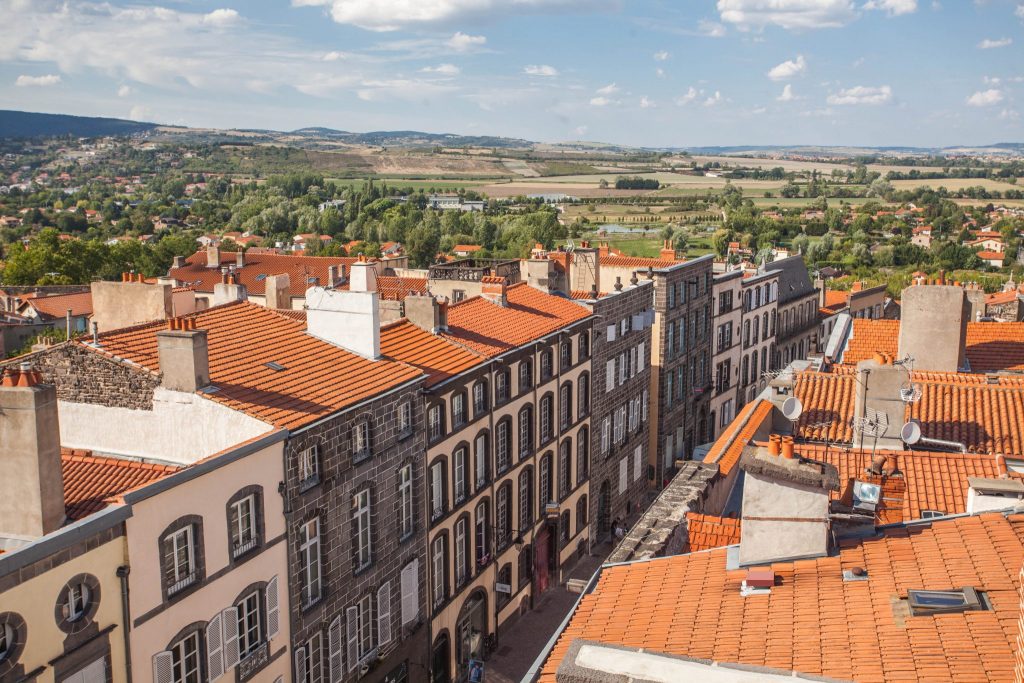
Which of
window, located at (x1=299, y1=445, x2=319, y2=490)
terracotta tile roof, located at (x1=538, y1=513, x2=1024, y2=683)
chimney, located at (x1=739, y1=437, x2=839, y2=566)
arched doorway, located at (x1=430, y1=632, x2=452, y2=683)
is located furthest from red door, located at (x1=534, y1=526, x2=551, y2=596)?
chimney, located at (x1=739, y1=437, x2=839, y2=566)

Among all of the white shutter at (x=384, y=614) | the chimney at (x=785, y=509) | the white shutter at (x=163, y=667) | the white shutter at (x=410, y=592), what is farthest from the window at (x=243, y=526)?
the chimney at (x=785, y=509)

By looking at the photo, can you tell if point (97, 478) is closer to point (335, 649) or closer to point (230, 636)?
point (230, 636)

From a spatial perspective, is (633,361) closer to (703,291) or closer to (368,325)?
(703,291)

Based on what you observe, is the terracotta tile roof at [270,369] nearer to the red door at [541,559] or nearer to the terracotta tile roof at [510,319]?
the terracotta tile roof at [510,319]

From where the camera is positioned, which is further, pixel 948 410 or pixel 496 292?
pixel 496 292

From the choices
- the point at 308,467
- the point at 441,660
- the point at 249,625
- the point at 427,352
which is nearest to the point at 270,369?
the point at 308,467

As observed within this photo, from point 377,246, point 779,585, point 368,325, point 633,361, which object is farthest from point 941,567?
point 377,246
